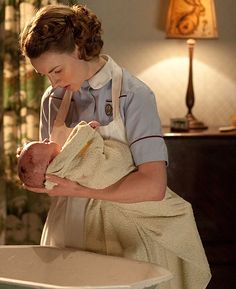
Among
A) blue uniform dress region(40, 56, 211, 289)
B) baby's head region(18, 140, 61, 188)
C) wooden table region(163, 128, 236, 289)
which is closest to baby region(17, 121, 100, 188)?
baby's head region(18, 140, 61, 188)

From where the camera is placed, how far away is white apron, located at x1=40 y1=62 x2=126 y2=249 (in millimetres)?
1827

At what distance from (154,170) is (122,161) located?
81 mm

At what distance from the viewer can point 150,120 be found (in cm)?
179

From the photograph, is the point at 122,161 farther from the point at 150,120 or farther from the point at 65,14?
the point at 65,14

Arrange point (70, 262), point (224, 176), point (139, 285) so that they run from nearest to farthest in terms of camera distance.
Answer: point (139, 285)
point (70, 262)
point (224, 176)

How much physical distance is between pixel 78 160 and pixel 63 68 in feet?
0.82

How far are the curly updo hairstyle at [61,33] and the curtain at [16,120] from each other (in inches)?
64.2

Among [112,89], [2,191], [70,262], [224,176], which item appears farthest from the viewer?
[2,191]

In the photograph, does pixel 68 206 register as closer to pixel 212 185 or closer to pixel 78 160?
pixel 78 160

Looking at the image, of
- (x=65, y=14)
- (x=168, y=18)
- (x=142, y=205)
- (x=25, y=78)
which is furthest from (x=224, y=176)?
(x=65, y=14)

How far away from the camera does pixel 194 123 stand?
3.47 meters

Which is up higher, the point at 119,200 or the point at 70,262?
the point at 119,200

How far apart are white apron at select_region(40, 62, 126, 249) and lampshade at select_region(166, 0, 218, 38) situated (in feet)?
5.13

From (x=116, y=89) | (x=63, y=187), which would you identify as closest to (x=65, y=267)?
(x=63, y=187)
